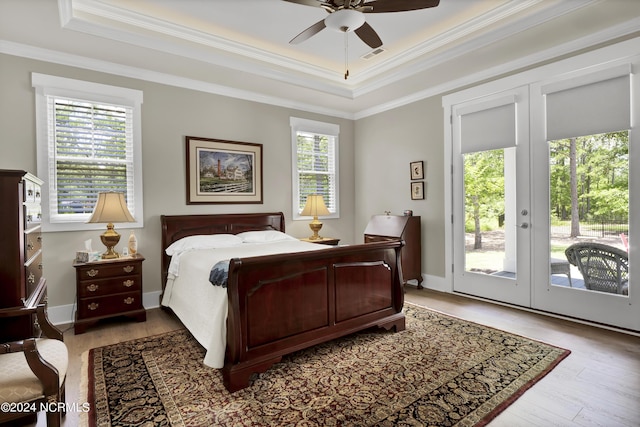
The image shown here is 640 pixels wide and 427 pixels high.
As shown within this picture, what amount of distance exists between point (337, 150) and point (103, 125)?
334 centimetres

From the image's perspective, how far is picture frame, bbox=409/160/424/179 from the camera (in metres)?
4.86

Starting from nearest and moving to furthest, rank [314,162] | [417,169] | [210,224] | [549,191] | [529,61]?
[549,191], [529,61], [210,224], [417,169], [314,162]

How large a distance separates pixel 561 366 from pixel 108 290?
3.98 m

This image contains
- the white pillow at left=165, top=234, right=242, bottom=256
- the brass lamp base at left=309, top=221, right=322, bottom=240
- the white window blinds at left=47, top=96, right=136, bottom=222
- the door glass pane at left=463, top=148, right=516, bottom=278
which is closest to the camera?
the white window blinds at left=47, top=96, right=136, bottom=222

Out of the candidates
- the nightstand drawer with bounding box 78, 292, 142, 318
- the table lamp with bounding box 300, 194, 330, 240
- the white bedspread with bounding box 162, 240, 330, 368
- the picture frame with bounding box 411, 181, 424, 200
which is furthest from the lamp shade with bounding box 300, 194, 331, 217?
the nightstand drawer with bounding box 78, 292, 142, 318

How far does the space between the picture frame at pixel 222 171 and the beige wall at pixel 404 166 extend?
189cm


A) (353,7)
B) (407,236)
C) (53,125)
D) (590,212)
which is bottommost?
(407,236)

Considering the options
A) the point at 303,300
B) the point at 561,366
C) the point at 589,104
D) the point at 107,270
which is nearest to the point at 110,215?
the point at 107,270

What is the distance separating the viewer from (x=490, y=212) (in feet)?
13.6

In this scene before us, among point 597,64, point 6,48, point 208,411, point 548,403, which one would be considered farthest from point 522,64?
point 6,48

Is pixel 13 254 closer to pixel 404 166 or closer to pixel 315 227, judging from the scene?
pixel 315 227

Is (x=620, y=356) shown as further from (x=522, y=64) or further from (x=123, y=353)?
(x=123, y=353)

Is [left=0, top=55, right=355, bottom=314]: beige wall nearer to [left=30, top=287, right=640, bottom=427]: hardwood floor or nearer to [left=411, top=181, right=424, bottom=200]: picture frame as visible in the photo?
[left=30, top=287, right=640, bottom=427]: hardwood floor

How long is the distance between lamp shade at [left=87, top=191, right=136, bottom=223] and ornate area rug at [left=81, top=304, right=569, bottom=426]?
1206mm
